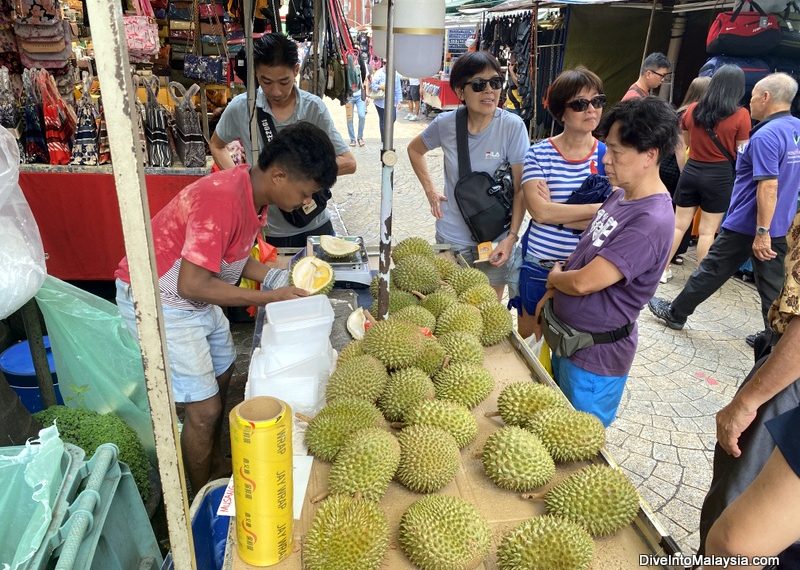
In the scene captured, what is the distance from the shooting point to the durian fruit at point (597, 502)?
137 centimetres

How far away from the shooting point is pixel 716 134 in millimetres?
4910

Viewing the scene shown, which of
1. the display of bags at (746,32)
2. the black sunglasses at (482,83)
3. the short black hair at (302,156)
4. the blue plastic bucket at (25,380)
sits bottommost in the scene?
the blue plastic bucket at (25,380)

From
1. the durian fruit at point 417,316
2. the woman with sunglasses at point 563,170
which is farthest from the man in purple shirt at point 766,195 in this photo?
the durian fruit at point 417,316

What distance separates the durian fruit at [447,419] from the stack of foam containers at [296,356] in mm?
380

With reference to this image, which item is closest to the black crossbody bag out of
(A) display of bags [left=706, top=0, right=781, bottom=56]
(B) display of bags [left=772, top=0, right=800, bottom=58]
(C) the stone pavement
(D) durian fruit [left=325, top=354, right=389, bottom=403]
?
(D) durian fruit [left=325, top=354, right=389, bottom=403]

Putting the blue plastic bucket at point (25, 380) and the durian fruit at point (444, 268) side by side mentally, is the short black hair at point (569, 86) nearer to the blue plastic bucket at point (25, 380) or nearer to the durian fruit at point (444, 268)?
the durian fruit at point (444, 268)

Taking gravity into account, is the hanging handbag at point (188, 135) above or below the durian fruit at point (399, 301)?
above

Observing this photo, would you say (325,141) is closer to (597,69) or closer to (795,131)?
(795,131)

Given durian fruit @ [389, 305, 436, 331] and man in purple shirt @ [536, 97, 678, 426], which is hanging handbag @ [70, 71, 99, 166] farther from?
man in purple shirt @ [536, 97, 678, 426]

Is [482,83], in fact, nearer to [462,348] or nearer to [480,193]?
[480,193]

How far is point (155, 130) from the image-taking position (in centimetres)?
388

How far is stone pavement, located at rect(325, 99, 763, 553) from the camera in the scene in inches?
111

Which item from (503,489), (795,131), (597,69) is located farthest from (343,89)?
(597,69)

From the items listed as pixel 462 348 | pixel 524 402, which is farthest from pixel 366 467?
pixel 462 348
